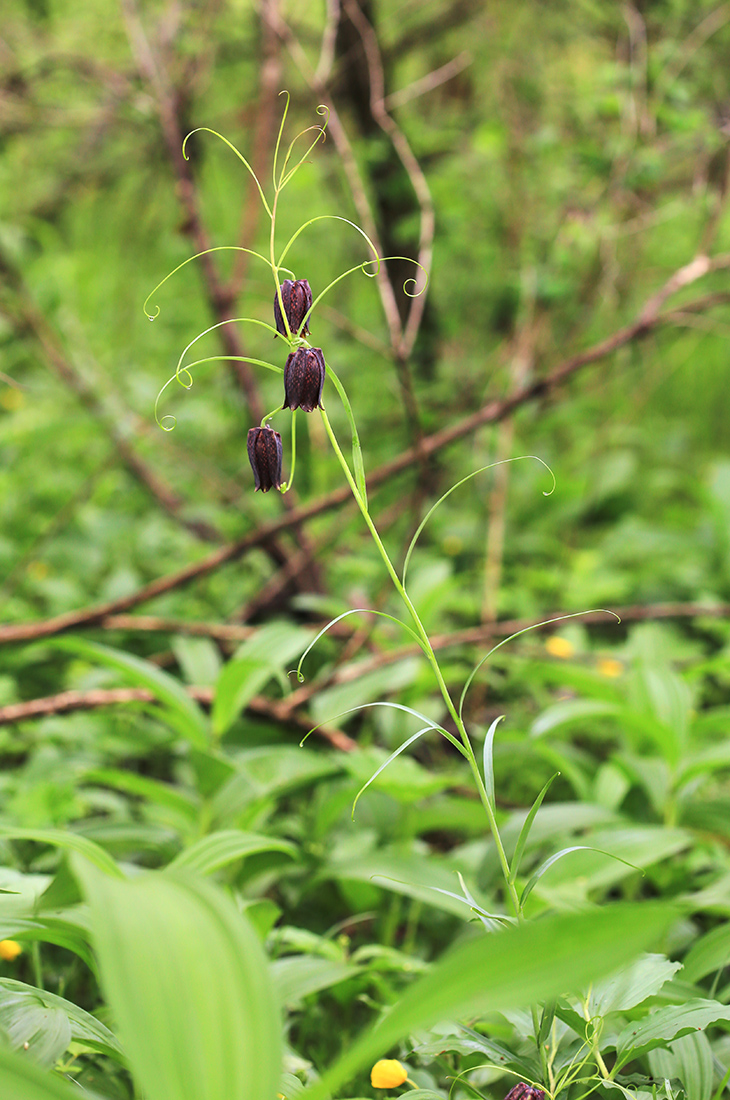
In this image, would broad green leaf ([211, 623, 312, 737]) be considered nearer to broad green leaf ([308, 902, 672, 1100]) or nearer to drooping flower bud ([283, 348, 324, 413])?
drooping flower bud ([283, 348, 324, 413])

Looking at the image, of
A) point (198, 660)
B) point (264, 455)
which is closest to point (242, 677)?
point (198, 660)

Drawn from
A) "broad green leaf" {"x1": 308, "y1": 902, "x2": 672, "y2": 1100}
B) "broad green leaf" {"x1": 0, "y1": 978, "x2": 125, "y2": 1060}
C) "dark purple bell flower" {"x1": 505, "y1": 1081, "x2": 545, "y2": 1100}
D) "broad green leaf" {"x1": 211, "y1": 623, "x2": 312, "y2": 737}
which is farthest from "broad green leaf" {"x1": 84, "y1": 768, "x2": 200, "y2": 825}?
"broad green leaf" {"x1": 308, "y1": 902, "x2": 672, "y2": 1100}

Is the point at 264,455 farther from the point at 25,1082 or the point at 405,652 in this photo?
the point at 405,652

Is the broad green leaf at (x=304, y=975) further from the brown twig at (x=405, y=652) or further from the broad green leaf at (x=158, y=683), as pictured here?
the brown twig at (x=405, y=652)

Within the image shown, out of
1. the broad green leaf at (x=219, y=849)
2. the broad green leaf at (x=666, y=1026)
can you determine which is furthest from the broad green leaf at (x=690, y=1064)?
the broad green leaf at (x=219, y=849)

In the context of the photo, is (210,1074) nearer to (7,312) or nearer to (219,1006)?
(219,1006)

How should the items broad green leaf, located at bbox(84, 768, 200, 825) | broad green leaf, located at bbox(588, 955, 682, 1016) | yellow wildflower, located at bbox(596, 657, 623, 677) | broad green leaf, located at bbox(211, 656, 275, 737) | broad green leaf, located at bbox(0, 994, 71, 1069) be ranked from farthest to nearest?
yellow wildflower, located at bbox(596, 657, 623, 677) < broad green leaf, located at bbox(211, 656, 275, 737) < broad green leaf, located at bbox(84, 768, 200, 825) < broad green leaf, located at bbox(588, 955, 682, 1016) < broad green leaf, located at bbox(0, 994, 71, 1069)

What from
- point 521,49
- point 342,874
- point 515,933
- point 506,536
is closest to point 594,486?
point 506,536
